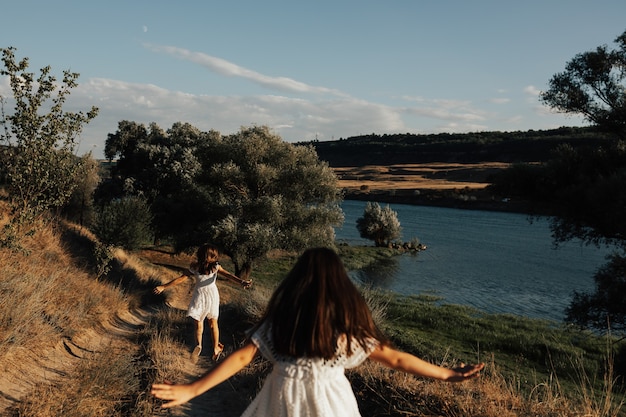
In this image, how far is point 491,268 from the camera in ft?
122

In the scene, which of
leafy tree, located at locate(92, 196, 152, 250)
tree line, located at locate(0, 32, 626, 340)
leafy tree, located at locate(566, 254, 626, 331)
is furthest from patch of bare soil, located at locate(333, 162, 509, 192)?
leafy tree, located at locate(566, 254, 626, 331)

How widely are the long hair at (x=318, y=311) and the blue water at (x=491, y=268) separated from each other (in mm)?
15518

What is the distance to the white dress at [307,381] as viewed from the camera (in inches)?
115

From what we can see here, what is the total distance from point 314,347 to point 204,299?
6.21 metres

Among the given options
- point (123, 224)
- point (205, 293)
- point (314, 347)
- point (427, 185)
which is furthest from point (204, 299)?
point (427, 185)

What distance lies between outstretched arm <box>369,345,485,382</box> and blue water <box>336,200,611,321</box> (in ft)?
49.4

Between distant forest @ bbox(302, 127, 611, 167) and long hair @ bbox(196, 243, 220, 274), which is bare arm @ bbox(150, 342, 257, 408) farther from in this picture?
distant forest @ bbox(302, 127, 611, 167)

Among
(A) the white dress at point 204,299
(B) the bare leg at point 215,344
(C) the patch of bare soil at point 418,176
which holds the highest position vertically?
(C) the patch of bare soil at point 418,176

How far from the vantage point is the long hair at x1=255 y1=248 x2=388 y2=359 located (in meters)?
2.80

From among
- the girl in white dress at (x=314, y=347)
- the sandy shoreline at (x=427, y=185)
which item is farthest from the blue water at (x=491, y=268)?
the sandy shoreline at (x=427, y=185)

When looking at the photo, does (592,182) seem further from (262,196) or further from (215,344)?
(262,196)

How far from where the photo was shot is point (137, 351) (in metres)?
8.42

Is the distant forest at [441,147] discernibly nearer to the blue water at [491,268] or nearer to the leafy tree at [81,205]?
the blue water at [491,268]

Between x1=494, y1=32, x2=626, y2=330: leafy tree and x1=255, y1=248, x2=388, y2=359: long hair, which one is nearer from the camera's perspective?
x1=255, y1=248, x2=388, y2=359: long hair
